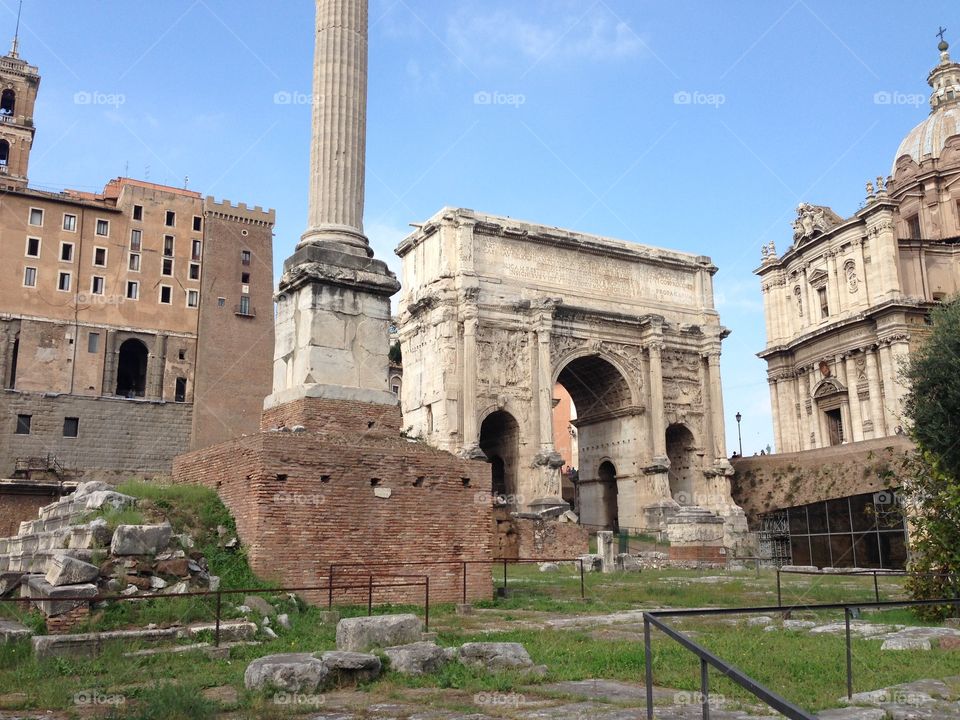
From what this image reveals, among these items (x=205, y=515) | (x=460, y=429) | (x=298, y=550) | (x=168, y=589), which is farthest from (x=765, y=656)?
(x=460, y=429)

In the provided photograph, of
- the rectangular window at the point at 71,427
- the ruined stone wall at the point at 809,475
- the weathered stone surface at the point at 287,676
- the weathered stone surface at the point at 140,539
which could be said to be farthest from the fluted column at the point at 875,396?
the rectangular window at the point at 71,427

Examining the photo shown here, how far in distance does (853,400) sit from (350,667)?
39860mm

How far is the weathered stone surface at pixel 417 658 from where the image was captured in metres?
7.18

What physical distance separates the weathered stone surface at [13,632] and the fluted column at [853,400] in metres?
39.3

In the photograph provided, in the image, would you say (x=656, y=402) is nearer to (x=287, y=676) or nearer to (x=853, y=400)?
(x=853, y=400)

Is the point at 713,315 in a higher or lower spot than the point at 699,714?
higher

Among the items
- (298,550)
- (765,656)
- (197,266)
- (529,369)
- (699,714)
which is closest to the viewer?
(699,714)

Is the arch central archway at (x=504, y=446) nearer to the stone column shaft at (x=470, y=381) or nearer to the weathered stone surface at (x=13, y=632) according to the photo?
the stone column shaft at (x=470, y=381)

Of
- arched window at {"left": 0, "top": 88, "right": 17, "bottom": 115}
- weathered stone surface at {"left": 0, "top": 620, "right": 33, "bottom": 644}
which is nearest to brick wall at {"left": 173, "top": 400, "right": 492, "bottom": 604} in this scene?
weathered stone surface at {"left": 0, "top": 620, "right": 33, "bottom": 644}

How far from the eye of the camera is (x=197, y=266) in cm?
5941

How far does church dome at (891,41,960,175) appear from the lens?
Result: 48688 millimetres

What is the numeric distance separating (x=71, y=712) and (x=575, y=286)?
34880 mm

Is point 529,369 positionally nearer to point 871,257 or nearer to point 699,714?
point 871,257

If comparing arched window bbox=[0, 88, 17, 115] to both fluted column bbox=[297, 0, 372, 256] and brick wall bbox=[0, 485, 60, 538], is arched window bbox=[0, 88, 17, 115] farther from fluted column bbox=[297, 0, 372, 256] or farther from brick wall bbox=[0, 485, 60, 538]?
fluted column bbox=[297, 0, 372, 256]
